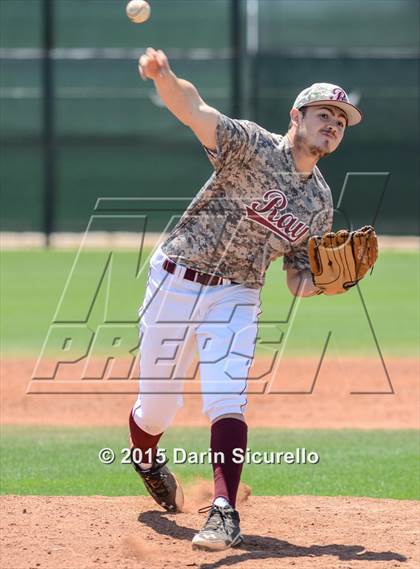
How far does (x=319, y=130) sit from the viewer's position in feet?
16.0

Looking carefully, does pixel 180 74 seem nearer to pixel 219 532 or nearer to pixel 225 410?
pixel 225 410

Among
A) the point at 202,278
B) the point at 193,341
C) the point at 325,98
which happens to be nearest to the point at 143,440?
the point at 193,341

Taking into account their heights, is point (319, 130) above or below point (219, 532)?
above

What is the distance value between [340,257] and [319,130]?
1.95ft

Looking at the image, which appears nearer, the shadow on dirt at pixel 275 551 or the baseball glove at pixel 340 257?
the shadow on dirt at pixel 275 551

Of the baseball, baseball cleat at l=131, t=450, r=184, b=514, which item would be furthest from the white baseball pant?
the baseball

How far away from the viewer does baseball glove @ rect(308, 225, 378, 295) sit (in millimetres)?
4996

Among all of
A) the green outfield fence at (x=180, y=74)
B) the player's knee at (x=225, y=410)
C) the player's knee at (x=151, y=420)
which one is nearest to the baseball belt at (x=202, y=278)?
the player's knee at (x=225, y=410)

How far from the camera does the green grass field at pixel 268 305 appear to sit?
38.8 feet

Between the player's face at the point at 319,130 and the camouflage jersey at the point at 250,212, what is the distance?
108 mm

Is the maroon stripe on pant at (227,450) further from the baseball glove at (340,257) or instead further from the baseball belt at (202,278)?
the baseball glove at (340,257)

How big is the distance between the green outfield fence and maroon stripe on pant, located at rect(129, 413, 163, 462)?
1560 cm

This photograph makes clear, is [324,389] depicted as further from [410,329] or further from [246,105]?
[246,105]

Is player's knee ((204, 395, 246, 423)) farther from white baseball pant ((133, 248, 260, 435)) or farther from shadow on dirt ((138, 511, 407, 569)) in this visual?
shadow on dirt ((138, 511, 407, 569))
